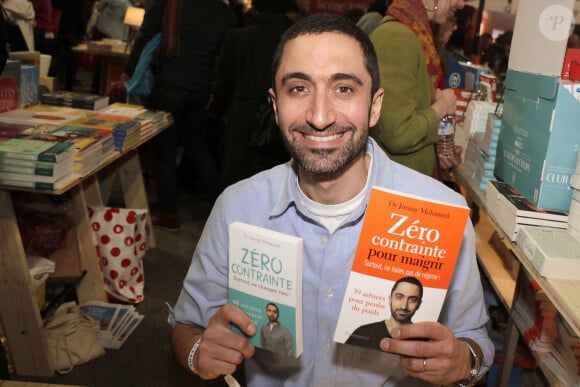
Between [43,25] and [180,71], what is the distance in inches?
167

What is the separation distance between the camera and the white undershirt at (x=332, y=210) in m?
1.51

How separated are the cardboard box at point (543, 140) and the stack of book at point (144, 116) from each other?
2237 mm

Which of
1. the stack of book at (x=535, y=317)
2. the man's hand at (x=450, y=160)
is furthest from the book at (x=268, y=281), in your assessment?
the man's hand at (x=450, y=160)

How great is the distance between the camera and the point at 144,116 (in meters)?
3.76

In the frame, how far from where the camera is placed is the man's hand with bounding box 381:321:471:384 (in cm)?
116

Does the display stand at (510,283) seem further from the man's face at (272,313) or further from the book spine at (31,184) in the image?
the book spine at (31,184)

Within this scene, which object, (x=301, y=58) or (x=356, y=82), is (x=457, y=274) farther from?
(x=301, y=58)

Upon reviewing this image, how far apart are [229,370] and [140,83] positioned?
3307 millimetres

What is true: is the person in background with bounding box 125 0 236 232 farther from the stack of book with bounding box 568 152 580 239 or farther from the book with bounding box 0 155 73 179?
the stack of book with bounding box 568 152 580 239

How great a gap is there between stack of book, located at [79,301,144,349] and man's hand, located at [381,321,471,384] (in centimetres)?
224

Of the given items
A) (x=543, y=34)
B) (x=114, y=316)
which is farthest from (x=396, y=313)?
(x=114, y=316)

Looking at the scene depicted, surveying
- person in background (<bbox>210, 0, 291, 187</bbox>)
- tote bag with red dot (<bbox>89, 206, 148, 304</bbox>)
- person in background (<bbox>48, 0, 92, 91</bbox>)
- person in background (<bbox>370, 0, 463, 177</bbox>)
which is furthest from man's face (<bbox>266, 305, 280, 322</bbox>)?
person in background (<bbox>48, 0, 92, 91</bbox>)

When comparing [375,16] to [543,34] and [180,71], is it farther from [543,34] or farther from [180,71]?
[180,71]

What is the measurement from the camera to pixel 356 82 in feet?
4.73
